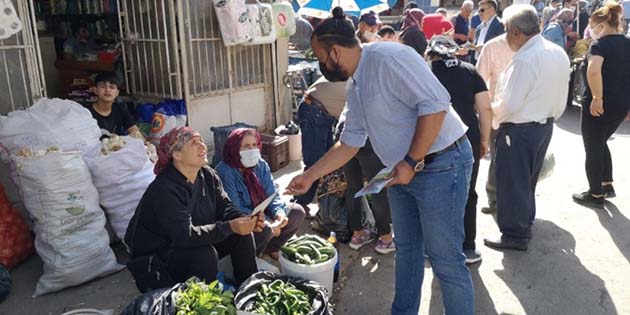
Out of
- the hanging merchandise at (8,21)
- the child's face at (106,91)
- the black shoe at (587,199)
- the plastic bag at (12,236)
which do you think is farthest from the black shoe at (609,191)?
the hanging merchandise at (8,21)

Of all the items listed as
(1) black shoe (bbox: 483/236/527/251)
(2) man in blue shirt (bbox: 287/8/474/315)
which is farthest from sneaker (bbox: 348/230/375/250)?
(2) man in blue shirt (bbox: 287/8/474/315)

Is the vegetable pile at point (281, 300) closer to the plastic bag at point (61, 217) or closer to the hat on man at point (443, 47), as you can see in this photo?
the plastic bag at point (61, 217)

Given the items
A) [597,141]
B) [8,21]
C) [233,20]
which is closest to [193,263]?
[8,21]

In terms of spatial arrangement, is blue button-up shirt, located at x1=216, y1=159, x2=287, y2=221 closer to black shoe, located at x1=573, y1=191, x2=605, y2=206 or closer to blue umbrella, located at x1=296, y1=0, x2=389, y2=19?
black shoe, located at x1=573, y1=191, x2=605, y2=206

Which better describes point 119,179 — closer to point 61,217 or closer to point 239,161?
Result: point 61,217

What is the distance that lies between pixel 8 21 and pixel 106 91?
2.89ft

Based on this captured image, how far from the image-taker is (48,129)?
3.47 meters

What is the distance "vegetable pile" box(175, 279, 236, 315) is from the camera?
2.25m

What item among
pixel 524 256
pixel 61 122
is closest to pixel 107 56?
pixel 61 122

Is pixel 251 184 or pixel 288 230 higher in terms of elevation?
pixel 251 184

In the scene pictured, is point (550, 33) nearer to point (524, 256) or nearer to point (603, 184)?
point (603, 184)

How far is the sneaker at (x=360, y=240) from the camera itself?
13.1ft

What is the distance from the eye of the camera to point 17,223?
3.64 metres

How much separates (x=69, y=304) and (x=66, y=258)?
0.30 meters
